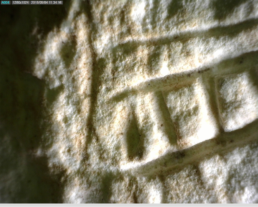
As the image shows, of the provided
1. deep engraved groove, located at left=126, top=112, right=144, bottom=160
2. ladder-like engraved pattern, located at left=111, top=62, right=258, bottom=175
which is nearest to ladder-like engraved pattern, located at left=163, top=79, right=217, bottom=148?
ladder-like engraved pattern, located at left=111, top=62, right=258, bottom=175

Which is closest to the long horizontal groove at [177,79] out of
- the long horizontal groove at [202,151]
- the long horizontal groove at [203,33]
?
the long horizontal groove at [203,33]

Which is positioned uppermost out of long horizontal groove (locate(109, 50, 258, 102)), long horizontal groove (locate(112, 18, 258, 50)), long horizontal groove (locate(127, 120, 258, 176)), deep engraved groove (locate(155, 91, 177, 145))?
long horizontal groove (locate(112, 18, 258, 50))

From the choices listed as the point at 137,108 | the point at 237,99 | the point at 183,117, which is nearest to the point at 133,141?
the point at 137,108

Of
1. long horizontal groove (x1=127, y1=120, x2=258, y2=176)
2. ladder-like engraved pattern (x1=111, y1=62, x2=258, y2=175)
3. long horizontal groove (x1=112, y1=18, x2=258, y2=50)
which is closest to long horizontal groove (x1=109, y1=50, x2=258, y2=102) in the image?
ladder-like engraved pattern (x1=111, y1=62, x2=258, y2=175)

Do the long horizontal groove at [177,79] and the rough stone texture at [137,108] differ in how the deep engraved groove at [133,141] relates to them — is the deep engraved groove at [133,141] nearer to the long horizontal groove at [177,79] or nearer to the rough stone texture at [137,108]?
the rough stone texture at [137,108]

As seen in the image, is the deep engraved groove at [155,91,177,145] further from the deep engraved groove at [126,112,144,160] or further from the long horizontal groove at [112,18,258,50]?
the long horizontal groove at [112,18,258,50]

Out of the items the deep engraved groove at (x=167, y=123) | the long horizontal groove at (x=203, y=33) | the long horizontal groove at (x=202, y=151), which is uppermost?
the long horizontal groove at (x=203, y=33)

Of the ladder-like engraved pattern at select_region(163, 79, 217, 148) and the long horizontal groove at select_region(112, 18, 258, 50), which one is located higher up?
the long horizontal groove at select_region(112, 18, 258, 50)
